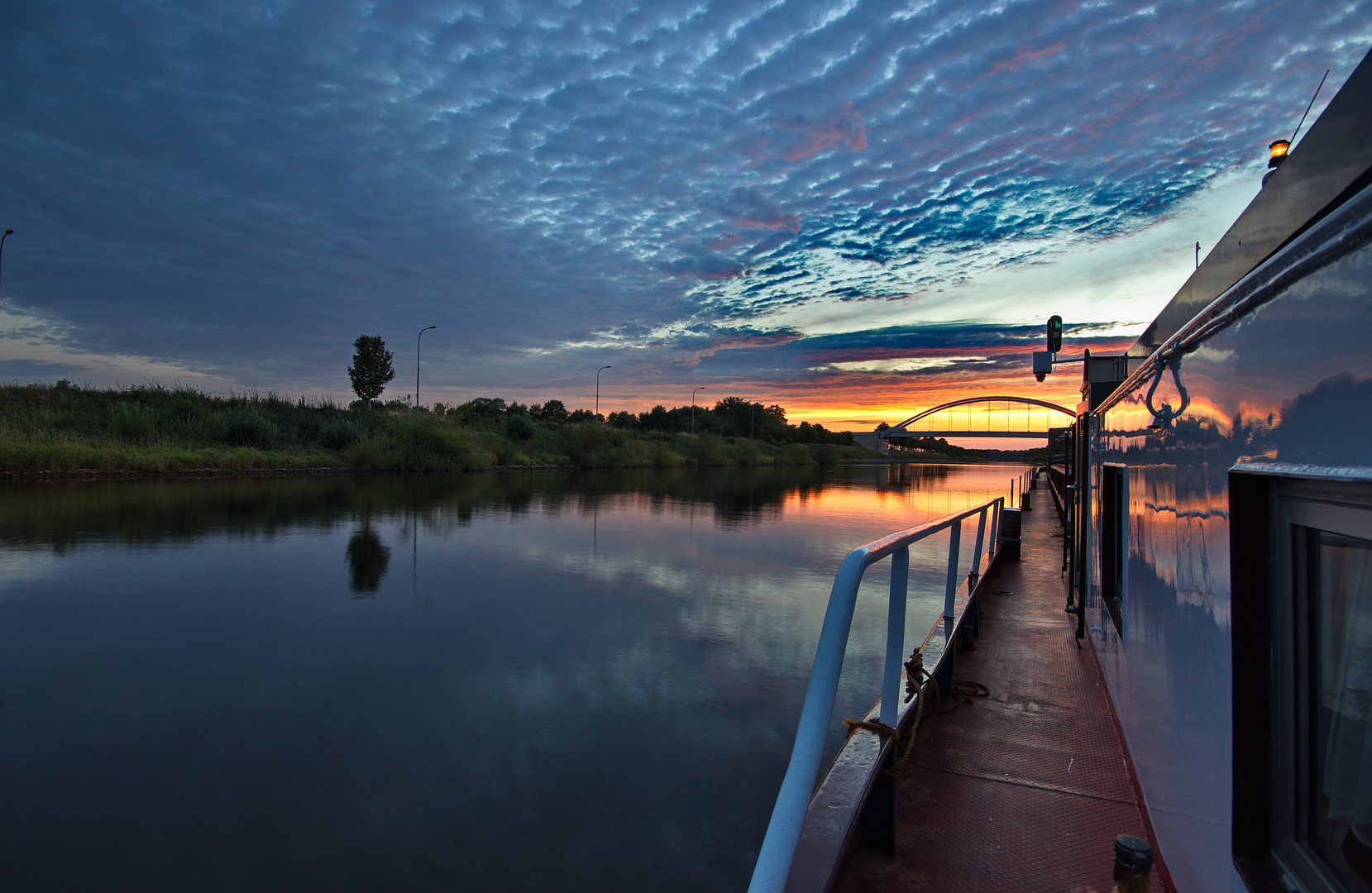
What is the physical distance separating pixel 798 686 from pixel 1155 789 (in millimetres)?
3399

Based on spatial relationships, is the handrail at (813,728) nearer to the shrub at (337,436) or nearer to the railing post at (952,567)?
the railing post at (952,567)

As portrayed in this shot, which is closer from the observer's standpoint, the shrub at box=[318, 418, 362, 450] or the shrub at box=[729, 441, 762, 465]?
the shrub at box=[318, 418, 362, 450]

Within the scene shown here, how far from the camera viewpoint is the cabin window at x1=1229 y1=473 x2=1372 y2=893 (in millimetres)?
1073

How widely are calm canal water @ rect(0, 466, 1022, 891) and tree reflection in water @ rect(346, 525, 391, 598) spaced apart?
51mm

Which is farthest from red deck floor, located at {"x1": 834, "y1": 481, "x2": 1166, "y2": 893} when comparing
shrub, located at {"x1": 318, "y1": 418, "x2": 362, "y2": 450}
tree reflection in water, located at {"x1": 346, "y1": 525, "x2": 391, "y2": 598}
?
shrub, located at {"x1": 318, "y1": 418, "x2": 362, "y2": 450}

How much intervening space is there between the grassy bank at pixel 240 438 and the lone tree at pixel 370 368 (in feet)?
57.0

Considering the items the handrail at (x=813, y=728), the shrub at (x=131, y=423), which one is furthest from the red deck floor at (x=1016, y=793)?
the shrub at (x=131, y=423)

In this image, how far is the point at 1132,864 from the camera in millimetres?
1824

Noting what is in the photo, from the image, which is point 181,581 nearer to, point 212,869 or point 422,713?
point 422,713

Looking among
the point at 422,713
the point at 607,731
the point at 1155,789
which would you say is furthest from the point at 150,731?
the point at 1155,789

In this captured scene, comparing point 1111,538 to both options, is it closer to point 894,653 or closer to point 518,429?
point 894,653

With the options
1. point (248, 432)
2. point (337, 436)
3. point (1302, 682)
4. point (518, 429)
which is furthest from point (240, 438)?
point (1302, 682)

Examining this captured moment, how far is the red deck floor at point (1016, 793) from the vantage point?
8.05ft

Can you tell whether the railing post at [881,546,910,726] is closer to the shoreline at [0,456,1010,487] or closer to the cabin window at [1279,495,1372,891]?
the cabin window at [1279,495,1372,891]
